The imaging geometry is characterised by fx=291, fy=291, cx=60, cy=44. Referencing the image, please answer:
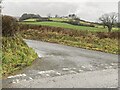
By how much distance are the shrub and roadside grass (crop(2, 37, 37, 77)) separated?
0.43 metres

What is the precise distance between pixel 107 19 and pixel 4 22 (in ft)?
153

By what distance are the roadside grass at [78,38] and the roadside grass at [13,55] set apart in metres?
8.15

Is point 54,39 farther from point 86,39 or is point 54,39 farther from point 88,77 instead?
point 88,77

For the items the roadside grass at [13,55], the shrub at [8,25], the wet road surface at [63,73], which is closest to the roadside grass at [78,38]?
the wet road surface at [63,73]

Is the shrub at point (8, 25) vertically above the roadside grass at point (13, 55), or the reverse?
the shrub at point (8, 25)

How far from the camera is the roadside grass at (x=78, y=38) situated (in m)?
24.7

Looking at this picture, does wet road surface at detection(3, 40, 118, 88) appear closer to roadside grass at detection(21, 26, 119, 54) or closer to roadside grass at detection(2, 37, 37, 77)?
roadside grass at detection(2, 37, 37, 77)

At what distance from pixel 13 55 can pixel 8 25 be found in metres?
2.82

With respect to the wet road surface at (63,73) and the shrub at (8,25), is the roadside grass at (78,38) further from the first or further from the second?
the shrub at (8,25)

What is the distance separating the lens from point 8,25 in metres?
16.9

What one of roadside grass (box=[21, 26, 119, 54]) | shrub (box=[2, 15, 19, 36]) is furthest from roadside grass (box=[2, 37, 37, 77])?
roadside grass (box=[21, 26, 119, 54])

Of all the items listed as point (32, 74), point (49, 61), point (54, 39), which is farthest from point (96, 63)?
point (54, 39)

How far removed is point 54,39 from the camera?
30.4m

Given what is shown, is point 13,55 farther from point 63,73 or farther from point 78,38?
point 78,38
